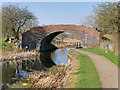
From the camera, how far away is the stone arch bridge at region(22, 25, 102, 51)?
75.4 ft

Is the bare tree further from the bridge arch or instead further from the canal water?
the canal water

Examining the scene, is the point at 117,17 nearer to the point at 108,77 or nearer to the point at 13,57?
the point at 108,77

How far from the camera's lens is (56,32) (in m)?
27.0

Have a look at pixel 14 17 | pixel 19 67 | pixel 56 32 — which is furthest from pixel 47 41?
pixel 19 67

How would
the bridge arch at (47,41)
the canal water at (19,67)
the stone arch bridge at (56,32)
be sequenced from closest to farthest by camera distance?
the canal water at (19,67), the stone arch bridge at (56,32), the bridge arch at (47,41)

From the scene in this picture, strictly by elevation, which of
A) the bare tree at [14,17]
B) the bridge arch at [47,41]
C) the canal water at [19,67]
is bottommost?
the canal water at [19,67]

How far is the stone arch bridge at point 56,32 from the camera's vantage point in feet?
75.4

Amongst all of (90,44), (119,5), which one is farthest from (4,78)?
(90,44)

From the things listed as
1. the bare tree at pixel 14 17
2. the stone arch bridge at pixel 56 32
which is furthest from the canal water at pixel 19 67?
the bare tree at pixel 14 17

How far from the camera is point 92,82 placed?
622 centimetres

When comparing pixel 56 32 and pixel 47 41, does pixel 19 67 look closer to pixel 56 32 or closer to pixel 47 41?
pixel 56 32

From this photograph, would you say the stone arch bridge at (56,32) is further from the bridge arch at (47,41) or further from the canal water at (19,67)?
the canal water at (19,67)

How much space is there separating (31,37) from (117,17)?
15.9 meters

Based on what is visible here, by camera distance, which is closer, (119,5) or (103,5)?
(119,5)
